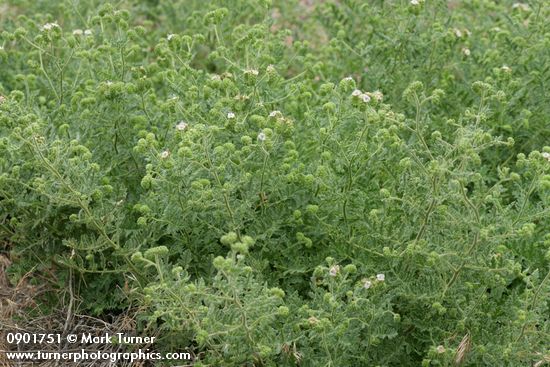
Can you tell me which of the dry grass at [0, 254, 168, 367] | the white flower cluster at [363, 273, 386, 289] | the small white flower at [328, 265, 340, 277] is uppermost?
the small white flower at [328, 265, 340, 277]

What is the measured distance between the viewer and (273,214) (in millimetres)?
4172

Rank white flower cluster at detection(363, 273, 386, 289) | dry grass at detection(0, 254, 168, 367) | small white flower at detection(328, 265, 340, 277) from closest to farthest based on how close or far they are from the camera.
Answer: small white flower at detection(328, 265, 340, 277) → white flower cluster at detection(363, 273, 386, 289) → dry grass at detection(0, 254, 168, 367)

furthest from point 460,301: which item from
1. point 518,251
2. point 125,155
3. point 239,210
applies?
point 125,155

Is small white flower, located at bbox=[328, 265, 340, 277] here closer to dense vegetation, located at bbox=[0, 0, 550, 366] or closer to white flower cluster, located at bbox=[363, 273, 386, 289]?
dense vegetation, located at bbox=[0, 0, 550, 366]

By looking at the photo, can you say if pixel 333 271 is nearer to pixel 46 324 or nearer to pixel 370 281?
pixel 370 281

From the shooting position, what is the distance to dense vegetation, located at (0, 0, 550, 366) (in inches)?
145

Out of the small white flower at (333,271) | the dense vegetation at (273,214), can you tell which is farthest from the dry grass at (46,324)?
the small white flower at (333,271)

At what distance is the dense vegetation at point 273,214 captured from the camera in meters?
3.68

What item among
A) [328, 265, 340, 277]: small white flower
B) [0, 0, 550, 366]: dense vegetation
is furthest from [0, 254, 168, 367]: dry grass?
[328, 265, 340, 277]: small white flower

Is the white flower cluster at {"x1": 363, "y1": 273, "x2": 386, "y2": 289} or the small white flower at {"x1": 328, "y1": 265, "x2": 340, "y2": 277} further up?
the small white flower at {"x1": 328, "y1": 265, "x2": 340, "y2": 277}

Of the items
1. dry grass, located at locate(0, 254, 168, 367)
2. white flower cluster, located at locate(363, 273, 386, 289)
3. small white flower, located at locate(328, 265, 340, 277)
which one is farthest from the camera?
dry grass, located at locate(0, 254, 168, 367)

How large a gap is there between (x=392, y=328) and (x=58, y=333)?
1.69m

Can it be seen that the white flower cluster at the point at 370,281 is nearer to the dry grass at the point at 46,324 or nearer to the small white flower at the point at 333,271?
the small white flower at the point at 333,271

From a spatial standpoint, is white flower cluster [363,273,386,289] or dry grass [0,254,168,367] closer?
white flower cluster [363,273,386,289]
